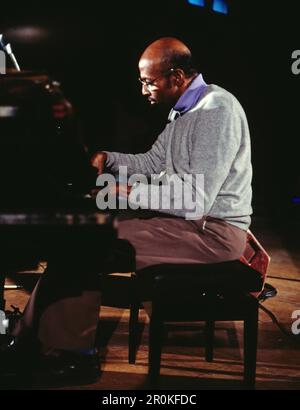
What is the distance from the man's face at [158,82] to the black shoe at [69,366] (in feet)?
4.35

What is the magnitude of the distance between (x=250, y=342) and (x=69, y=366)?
2.81 feet

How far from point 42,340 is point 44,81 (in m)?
1.21

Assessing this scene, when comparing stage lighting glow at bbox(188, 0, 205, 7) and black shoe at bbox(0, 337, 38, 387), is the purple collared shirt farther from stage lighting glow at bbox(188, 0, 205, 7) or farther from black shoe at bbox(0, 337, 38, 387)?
stage lighting glow at bbox(188, 0, 205, 7)

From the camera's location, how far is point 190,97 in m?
2.55

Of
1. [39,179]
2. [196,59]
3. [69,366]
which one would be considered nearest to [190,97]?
[39,179]

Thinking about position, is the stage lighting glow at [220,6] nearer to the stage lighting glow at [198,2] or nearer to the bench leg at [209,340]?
the stage lighting glow at [198,2]

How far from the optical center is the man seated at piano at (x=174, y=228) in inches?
91.0

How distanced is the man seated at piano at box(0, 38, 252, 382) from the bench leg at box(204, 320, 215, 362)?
2.16 ft

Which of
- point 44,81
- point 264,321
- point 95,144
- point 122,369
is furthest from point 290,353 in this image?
point 95,144

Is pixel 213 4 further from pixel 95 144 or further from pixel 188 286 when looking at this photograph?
pixel 188 286

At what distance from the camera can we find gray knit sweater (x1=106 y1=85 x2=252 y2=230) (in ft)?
7.56

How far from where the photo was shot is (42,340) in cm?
233

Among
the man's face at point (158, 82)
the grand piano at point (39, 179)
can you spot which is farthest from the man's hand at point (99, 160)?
the grand piano at point (39, 179)

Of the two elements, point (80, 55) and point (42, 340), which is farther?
point (80, 55)
